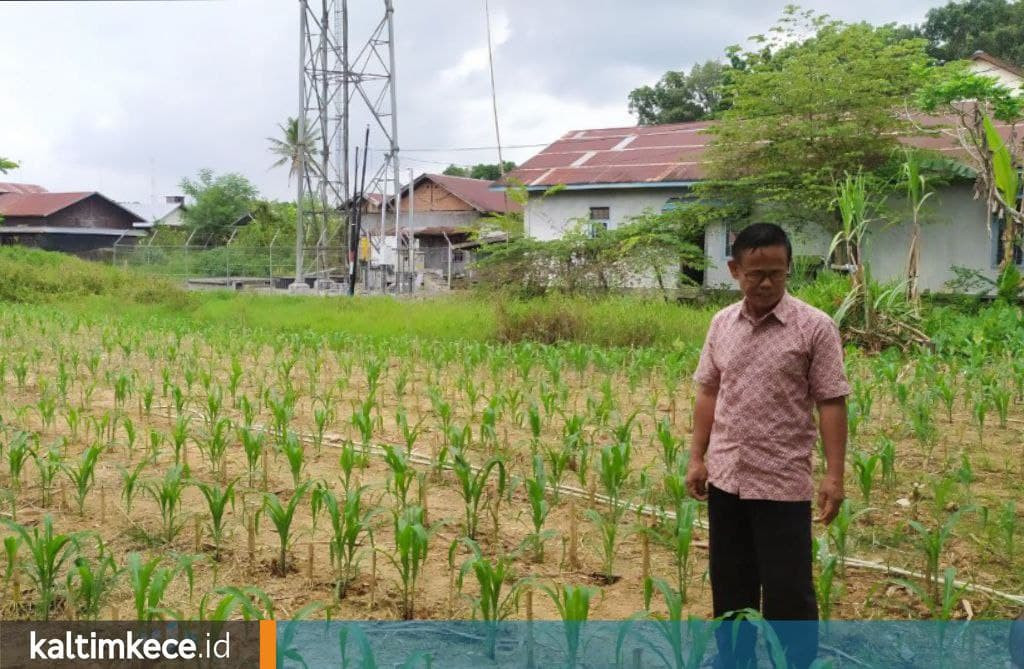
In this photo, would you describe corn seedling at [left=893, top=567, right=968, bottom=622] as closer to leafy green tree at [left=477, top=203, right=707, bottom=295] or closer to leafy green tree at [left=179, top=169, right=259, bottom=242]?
leafy green tree at [left=477, top=203, right=707, bottom=295]

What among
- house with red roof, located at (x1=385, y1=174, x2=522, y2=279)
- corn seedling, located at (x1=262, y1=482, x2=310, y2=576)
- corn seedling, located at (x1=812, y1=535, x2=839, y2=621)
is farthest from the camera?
house with red roof, located at (x1=385, y1=174, x2=522, y2=279)

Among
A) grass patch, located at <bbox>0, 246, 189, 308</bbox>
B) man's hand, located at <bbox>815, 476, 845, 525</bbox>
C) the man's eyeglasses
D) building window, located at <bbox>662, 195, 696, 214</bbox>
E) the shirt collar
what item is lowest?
man's hand, located at <bbox>815, 476, 845, 525</bbox>

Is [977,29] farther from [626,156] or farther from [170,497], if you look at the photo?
[170,497]

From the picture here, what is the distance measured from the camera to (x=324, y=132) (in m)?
24.3

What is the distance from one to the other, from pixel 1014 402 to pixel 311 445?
18.6ft

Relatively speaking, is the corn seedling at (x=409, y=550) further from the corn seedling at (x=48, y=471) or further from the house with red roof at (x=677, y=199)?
the house with red roof at (x=677, y=199)

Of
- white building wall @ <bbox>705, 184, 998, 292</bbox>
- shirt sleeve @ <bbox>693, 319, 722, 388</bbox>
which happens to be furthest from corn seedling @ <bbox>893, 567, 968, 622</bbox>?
white building wall @ <bbox>705, 184, 998, 292</bbox>

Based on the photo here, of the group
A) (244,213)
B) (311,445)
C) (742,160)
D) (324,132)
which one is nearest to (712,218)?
(742,160)

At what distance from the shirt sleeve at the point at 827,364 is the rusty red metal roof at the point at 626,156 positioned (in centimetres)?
1693

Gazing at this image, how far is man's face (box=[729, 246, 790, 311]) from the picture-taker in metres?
2.68

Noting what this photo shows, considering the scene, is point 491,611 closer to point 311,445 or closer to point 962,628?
point 962,628

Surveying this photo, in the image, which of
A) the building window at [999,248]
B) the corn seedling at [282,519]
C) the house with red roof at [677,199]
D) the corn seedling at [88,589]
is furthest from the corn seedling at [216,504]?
the building window at [999,248]

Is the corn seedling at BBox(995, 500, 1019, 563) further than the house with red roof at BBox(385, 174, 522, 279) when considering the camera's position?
No

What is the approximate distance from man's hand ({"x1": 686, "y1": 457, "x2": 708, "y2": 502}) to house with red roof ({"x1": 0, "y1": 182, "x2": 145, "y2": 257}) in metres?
39.7
